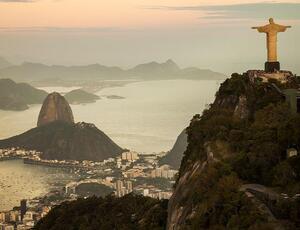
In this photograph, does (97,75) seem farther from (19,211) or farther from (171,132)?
(19,211)

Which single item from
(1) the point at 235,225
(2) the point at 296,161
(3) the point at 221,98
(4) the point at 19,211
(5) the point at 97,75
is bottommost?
(4) the point at 19,211

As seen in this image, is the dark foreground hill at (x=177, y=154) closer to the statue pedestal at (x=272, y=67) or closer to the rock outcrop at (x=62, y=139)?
the rock outcrop at (x=62, y=139)

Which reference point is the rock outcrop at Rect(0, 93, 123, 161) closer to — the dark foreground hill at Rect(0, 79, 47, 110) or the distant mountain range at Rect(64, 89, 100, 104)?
the dark foreground hill at Rect(0, 79, 47, 110)

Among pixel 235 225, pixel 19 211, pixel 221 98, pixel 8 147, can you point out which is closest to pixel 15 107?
pixel 8 147

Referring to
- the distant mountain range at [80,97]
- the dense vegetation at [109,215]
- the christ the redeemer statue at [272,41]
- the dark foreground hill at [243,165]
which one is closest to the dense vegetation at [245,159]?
the dark foreground hill at [243,165]

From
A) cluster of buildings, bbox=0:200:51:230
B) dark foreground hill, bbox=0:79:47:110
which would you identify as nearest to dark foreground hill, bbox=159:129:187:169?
cluster of buildings, bbox=0:200:51:230
